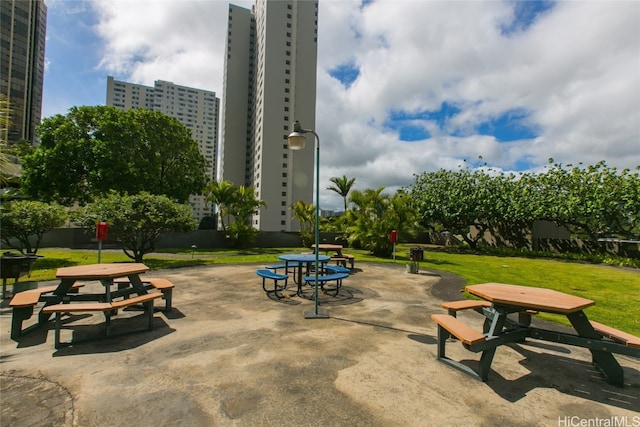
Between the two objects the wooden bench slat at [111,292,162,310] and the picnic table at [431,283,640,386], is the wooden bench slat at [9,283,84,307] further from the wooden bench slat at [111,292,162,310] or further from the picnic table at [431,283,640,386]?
the picnic table at [431,283,640,386]

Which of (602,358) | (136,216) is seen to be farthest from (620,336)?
(136,216)

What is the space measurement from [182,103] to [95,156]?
136 m

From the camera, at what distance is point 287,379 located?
3643 millimetres

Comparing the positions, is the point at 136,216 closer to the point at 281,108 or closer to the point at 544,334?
the point at 544,334

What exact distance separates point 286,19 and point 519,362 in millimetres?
73823

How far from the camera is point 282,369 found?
3895mm

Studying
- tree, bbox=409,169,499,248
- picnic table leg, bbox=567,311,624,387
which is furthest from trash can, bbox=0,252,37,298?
tree, bbox=409,169,499,248

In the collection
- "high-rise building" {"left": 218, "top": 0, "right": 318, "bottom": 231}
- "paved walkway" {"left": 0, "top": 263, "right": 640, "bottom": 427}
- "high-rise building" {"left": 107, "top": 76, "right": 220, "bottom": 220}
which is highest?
"high-rise building" {"left": 107, "top": 76, "right": 220, "bottom": 220}

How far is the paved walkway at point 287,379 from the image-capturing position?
2.99 m

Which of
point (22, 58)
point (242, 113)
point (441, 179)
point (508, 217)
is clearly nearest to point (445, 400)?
point (508, 217)

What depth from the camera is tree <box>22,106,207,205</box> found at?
23.0 m

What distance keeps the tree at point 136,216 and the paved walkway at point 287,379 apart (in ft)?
22.2

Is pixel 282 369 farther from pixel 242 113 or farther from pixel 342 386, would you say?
pixel 242 113

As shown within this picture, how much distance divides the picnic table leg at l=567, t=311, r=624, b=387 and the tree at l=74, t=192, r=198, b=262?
44.2 ft
